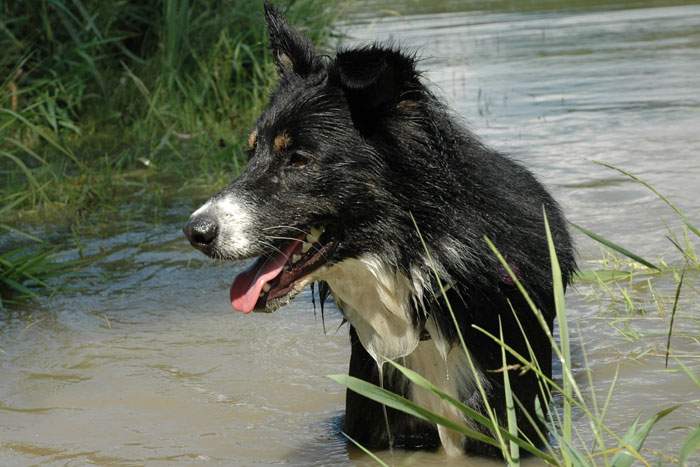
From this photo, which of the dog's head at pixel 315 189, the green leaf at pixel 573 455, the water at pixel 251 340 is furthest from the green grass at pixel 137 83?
the green leaf at pixel 573 455

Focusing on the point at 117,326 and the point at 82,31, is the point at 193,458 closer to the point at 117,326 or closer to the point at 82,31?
the point at 117,326

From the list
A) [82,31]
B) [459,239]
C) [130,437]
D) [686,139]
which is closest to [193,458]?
[130,437]

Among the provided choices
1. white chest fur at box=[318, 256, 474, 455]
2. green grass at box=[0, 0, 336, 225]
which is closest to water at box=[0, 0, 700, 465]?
white chest fur at box=[318, 256, 474, 455]

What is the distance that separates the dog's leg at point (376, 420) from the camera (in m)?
4.25

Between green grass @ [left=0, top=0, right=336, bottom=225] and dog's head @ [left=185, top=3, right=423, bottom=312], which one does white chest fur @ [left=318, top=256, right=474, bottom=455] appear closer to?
dog's head @ [left=185, top=3, right=423, bottom=312]

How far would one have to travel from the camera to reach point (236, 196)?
4020 millimetres

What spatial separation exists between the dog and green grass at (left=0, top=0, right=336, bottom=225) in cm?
455

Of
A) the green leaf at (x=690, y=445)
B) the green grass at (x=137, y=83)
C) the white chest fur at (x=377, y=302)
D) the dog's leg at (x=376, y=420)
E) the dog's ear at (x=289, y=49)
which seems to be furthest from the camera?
the green grass at (x=137, y=83)

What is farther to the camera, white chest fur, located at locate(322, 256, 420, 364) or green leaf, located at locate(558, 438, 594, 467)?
white chest fur, located at locate(322, 256, 420, 364)

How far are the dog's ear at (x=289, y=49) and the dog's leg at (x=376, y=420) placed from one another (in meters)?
1.03

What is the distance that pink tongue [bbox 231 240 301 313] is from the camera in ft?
13.1

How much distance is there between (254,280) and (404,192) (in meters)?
0.62

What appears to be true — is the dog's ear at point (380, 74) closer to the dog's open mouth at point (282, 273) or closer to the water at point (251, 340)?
the dog's open mouth at point (282, 273)

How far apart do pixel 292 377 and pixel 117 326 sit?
1.21 m
